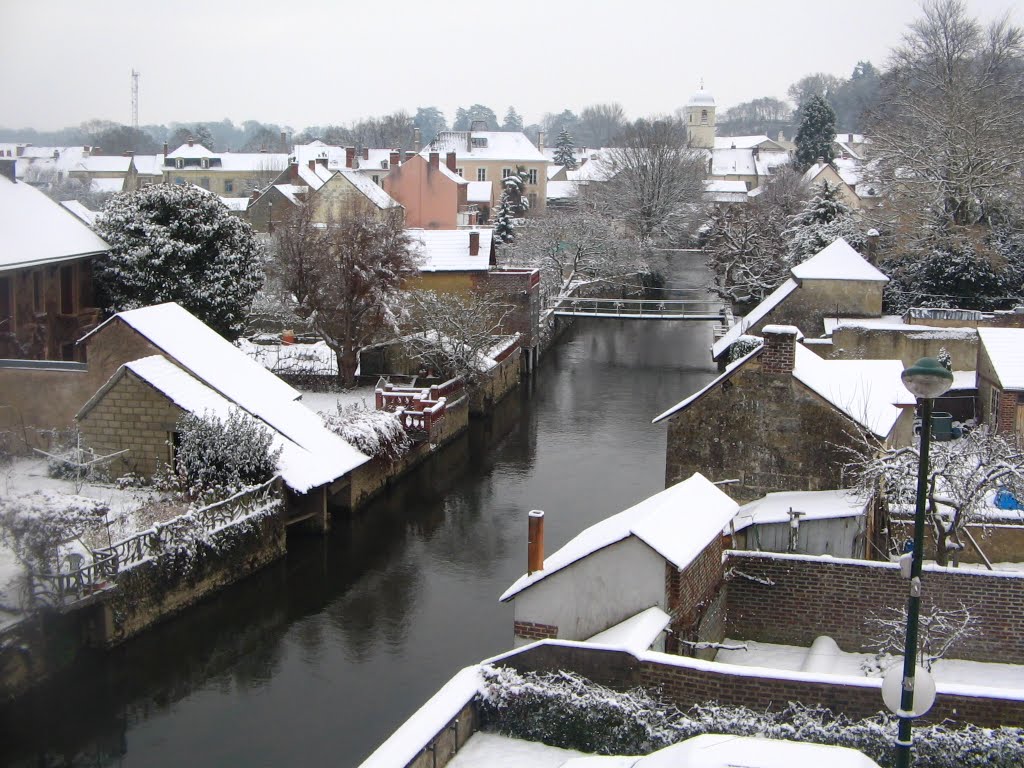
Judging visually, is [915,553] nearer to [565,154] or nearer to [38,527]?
[38,527]

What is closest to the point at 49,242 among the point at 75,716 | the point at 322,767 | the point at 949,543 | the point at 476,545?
the point at 476,545

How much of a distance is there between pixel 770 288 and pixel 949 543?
127 ft

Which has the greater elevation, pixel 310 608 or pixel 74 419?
pixel 74 419

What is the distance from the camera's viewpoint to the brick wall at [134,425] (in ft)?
74.3

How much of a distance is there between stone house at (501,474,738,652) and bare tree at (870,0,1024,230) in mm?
31684

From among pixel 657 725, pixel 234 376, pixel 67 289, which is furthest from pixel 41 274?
pixel 657 725

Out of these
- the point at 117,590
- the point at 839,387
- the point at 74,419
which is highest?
the point at 839,387

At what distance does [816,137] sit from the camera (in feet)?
299

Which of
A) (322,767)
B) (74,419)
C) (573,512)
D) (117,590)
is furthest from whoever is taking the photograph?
(573,512)

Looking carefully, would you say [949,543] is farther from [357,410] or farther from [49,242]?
[49,242]

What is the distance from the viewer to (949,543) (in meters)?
18.1

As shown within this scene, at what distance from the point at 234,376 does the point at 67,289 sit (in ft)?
34.9

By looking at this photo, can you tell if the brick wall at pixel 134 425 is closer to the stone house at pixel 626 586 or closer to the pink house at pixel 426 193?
the stone house at pixel 626 586

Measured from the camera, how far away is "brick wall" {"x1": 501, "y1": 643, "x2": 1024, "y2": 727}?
34.2 feet
